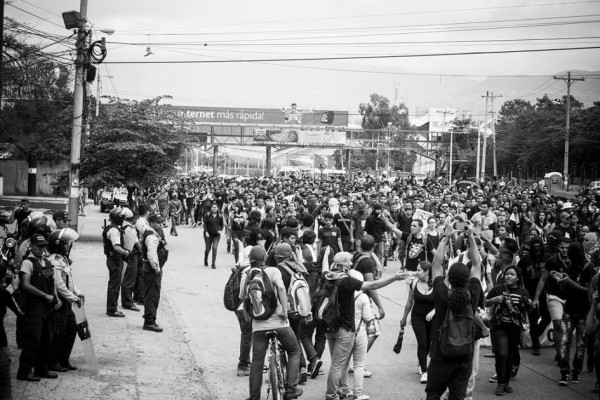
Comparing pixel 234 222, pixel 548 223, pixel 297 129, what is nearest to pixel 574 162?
pixel 297 129

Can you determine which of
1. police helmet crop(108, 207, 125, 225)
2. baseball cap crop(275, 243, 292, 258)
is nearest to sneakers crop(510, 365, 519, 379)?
baseball cap crop(275, 243, 292, 258)

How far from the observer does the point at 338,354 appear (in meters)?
8.43

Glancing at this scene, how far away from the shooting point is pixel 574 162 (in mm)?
67812

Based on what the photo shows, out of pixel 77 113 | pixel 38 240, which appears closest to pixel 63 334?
pixel 38 240

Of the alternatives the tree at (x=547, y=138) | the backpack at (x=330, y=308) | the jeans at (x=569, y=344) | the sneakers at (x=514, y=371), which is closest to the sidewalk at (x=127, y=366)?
the backpack at (x=330, y=308)

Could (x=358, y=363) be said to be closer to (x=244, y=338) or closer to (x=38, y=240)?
(x=244, y=338)

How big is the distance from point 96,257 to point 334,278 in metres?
14.5

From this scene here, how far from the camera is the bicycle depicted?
324 inches

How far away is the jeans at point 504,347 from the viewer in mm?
9273

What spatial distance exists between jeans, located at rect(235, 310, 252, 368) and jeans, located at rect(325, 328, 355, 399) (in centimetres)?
133

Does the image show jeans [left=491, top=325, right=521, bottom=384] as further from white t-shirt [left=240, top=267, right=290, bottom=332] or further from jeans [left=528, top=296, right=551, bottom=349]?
white t-shirt [left=240, top=267, right=290, bottom=332]

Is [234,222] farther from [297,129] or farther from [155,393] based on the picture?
[297,129]

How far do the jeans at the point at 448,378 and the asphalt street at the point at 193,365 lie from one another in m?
2.00

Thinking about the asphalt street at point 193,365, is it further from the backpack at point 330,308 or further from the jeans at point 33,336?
the backpack at point 330,308
